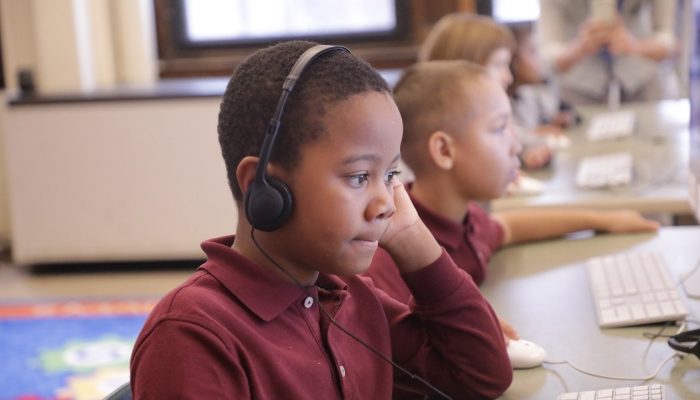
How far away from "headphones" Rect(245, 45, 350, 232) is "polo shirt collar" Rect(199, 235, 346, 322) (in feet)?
0.21

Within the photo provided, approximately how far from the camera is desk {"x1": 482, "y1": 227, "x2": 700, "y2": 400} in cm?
128

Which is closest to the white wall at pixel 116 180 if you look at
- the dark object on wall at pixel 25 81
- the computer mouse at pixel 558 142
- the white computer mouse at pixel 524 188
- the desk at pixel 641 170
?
the dark object on wall at pixel 25 81

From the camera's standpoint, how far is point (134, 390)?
0.93 m

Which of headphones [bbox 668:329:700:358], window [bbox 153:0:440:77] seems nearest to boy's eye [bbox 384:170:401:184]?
headphones [bbox 668:329:700:358]

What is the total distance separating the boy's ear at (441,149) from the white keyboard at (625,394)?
67 centimetres

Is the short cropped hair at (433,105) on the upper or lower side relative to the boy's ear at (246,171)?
lower

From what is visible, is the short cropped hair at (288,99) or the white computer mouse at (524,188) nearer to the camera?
the short cropped hair at (288,99)

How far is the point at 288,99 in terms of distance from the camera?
1.01 metres

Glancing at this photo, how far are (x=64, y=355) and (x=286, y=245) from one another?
2489 mm

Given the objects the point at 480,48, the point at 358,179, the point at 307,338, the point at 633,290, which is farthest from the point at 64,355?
the point at 358,179

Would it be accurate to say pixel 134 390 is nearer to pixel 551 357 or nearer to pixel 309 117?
pixel 309 117

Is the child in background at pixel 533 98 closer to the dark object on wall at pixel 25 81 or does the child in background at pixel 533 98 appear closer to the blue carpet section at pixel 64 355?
the blue carpet section at pixel 64 355

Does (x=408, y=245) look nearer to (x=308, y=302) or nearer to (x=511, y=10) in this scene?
(x=308, y=302)

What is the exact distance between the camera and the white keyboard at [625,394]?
3.77 ft
